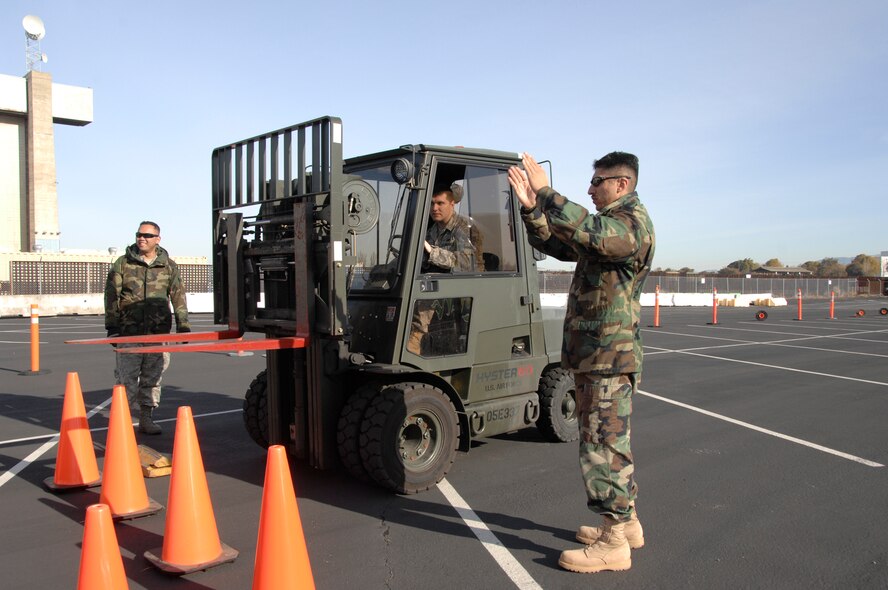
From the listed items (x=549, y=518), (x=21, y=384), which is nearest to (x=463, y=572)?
(x=549, y=518)

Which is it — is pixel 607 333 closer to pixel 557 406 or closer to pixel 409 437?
pixel 409 437

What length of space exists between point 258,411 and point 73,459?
4.65ft

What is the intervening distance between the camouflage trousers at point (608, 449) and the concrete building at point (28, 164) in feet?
157

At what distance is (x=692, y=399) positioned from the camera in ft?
28.3

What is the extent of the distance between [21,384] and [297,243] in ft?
24.4

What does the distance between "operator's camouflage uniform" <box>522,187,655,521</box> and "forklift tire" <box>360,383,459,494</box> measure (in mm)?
1348

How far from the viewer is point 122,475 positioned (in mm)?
4367

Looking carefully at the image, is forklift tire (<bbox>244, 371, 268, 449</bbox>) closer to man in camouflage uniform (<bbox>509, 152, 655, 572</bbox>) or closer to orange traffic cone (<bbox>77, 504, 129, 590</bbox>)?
orange traffic cone (<bbox>77, 504, 129, 590</bbox>)

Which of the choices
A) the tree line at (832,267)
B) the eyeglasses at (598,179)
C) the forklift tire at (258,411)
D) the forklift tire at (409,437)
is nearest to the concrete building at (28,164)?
the forklift tire at (258,411)

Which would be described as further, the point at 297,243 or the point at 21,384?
the point at 21,384

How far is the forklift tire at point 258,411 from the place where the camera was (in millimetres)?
5656

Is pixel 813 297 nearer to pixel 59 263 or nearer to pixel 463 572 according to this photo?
pixel 59 263

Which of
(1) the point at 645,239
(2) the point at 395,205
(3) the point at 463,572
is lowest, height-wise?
(3) the point at 463,572

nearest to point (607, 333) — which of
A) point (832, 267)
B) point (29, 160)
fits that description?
point (29, 160)
